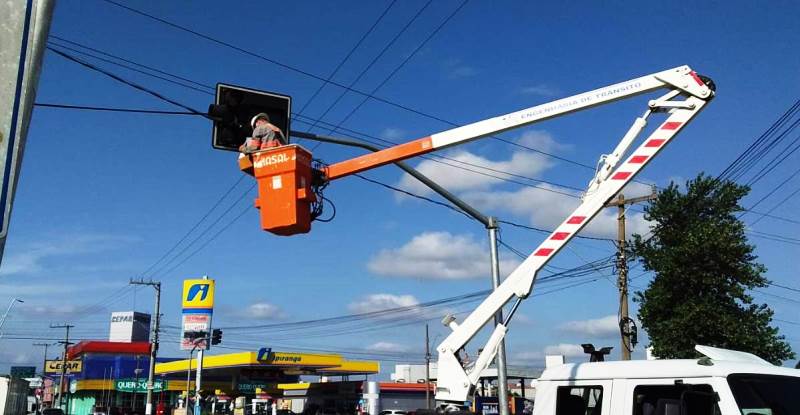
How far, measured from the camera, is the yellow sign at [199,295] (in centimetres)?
4194

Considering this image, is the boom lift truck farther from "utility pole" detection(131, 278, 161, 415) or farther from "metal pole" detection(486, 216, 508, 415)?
"utility pole" detection(131, 278, 161, 415)

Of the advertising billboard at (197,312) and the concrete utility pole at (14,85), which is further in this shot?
the advertising billboard at (197,312)

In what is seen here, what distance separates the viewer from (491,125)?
329 inches

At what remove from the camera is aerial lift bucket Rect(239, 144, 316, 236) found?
23.7 feet

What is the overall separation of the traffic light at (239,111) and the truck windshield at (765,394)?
20.4ft

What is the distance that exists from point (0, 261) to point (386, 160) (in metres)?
6.37

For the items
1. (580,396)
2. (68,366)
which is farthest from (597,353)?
(68,366)

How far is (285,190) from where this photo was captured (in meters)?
7.27

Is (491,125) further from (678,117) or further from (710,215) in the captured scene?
(710,215)

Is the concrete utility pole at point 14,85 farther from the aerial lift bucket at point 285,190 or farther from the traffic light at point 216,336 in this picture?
the traffic light at point 216,336

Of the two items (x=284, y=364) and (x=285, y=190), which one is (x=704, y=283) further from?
(x=284, y=364)

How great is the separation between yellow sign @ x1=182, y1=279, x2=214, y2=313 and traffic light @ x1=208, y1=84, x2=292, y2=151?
113 ft

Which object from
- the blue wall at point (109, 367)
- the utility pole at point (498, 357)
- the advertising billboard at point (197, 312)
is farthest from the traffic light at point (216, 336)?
the blue wall at point (109, 367)

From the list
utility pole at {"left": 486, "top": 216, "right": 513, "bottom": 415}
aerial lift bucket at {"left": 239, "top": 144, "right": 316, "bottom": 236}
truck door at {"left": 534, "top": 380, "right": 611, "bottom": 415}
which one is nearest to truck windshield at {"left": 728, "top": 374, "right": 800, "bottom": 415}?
truck door at {"left": 534, "top": 380, "right": 611, "bottom": 415}
